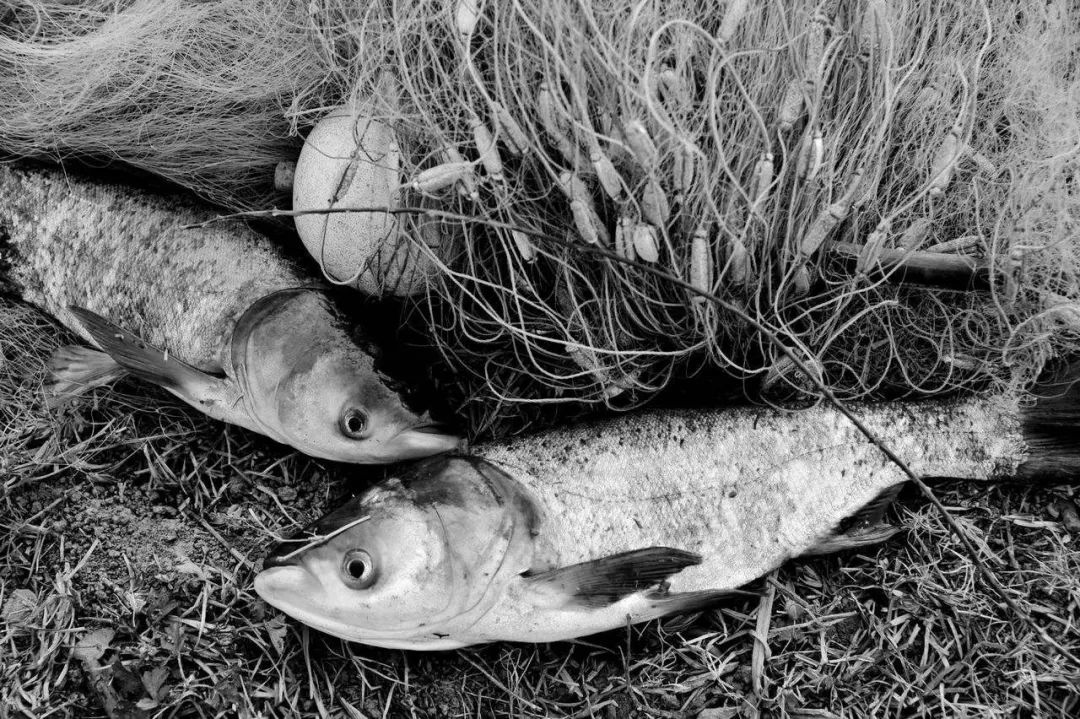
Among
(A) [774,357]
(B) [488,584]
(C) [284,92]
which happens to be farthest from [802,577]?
(C) [284,92]

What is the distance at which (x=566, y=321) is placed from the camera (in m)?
2.23

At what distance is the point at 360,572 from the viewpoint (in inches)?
76.4

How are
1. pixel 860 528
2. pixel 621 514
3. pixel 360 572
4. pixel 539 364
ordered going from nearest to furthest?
pixel 360 572, pixel 621 514, pixel 860 528, pixel 539 364

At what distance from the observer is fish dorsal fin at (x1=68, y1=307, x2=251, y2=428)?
7.24ft

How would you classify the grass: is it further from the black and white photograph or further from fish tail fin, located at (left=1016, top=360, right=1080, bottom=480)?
fish tail fin, located at (left=1016, top=360, right=1080, bottom=480)

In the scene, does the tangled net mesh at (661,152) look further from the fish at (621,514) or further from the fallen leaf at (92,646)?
the fallen leaf at (92,646)

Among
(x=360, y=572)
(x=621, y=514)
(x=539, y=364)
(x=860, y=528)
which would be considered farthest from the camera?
(x=539, y=364)

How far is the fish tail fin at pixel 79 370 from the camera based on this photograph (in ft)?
7.80

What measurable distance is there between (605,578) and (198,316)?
1245mm

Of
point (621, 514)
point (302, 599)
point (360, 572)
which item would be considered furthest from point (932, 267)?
point (302, 599)

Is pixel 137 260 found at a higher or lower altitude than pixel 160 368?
higher

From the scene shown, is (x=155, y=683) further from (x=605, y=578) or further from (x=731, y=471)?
(x=731, y=471)

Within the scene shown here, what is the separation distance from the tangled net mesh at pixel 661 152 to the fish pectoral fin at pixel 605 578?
42 centimetres

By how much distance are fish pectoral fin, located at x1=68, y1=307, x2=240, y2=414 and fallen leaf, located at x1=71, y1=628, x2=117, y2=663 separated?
0.62 metres
